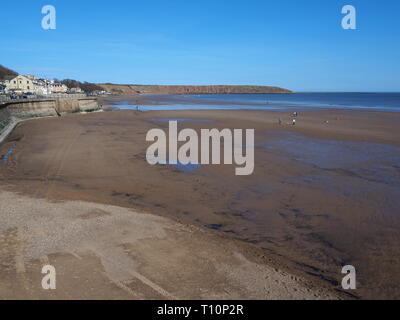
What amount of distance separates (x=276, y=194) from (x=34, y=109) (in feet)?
137

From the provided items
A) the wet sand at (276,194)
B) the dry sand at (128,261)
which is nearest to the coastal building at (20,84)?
the wet sand at (276,194)

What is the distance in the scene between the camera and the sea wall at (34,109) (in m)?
33.0

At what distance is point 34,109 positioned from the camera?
46.6 metres

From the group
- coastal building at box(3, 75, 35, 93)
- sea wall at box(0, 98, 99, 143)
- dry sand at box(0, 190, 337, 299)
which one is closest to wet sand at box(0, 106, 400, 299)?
dry sand at box(0, 190, 337, 299)

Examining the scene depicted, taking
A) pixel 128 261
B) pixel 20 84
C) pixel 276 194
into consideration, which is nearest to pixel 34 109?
pixel 276 194

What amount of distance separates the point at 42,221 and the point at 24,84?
96.4 meters

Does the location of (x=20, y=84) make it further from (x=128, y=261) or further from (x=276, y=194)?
(x=128, y=261)

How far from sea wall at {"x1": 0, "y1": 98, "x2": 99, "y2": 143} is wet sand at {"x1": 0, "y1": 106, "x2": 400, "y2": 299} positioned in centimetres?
1068

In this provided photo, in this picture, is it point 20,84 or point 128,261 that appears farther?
point 20,84

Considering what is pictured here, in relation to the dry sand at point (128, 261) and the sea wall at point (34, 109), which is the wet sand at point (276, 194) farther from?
the sea wall at point (34, 109)

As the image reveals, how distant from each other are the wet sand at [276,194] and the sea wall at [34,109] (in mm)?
10676

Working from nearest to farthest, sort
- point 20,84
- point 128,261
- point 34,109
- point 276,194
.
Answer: point 128,261, point 276,194, point 34,109, point 20,84
